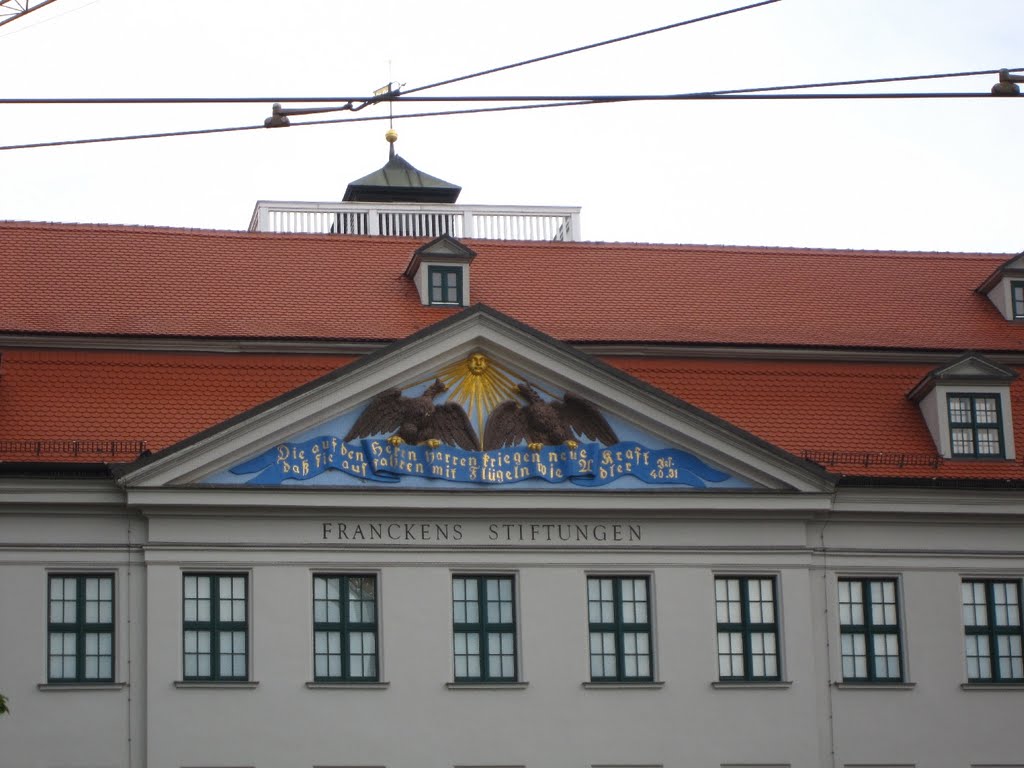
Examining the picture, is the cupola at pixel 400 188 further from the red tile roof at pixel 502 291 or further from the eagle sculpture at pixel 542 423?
the eagle sculpture at pixel 542 423

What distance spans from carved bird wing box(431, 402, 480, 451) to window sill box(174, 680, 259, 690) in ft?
19.0

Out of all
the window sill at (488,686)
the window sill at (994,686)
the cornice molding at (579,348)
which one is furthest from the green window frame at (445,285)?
the window sill at (994,686)

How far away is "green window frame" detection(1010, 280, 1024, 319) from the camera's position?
46.7 m

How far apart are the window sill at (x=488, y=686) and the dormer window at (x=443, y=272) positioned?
9.01 metres

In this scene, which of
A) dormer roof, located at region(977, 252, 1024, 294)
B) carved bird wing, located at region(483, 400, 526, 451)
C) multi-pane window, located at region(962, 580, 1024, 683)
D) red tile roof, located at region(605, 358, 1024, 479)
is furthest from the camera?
dormer roof, located at region(977, 252, 1024, 294)

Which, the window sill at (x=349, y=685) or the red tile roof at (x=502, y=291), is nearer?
the window sill at (x=349, y=685)

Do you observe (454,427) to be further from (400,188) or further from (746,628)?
(400,188)

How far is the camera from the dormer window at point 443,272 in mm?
44094

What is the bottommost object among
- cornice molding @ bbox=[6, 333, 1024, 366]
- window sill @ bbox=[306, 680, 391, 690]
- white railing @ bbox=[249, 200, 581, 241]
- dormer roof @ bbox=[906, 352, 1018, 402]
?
window sill @ bbox=[306, 680, 391, 690]

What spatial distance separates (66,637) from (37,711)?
1.47 metres

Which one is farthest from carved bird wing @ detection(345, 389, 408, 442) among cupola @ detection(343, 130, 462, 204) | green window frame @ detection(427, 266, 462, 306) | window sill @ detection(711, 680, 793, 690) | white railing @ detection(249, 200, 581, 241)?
cupola @ detection(343, 130, 462, 204)

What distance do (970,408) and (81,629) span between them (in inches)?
704

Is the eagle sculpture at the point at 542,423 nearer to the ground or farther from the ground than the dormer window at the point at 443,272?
nearer to the ground

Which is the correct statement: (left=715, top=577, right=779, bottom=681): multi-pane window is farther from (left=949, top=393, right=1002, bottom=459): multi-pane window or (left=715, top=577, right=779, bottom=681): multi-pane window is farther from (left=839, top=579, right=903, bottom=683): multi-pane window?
(left=949, top=393, right=1002, bottom=459): multi-pane window
